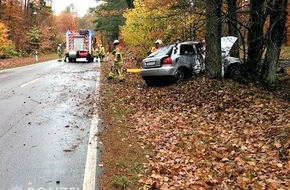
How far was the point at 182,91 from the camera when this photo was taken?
12.2 meters

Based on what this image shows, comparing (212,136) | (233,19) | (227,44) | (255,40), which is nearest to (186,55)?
(227,44)

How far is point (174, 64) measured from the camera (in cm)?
1373

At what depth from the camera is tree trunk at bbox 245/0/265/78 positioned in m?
12.8

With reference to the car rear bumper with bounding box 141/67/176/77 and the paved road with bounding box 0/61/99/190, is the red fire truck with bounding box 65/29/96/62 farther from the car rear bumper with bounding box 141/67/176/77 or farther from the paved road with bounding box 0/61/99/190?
the car rear bumper with bounding box 141/67/176/77

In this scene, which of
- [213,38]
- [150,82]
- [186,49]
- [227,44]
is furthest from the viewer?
[227,44]

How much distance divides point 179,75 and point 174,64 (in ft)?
1.70

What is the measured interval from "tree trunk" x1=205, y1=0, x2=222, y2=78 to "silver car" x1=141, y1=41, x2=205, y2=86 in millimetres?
1724

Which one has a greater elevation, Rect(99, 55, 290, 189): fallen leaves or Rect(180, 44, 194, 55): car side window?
Rect(180, 44, 194, 55): car side window

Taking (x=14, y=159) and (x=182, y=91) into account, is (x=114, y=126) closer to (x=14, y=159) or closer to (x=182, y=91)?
(x=14, y=159)

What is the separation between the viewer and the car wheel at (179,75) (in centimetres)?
1380

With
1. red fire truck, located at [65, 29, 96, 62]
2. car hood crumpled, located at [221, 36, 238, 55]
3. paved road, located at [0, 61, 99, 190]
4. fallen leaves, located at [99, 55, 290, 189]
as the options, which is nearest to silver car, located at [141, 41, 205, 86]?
car hood crumpled, located at [221, 36, 238, 55]

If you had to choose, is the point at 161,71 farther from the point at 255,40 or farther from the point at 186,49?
the point at 255,40

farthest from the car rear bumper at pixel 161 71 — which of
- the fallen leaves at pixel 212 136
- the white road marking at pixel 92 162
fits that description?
the white road marking at pixel 92 162

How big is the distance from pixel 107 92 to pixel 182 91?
9.78 ft
